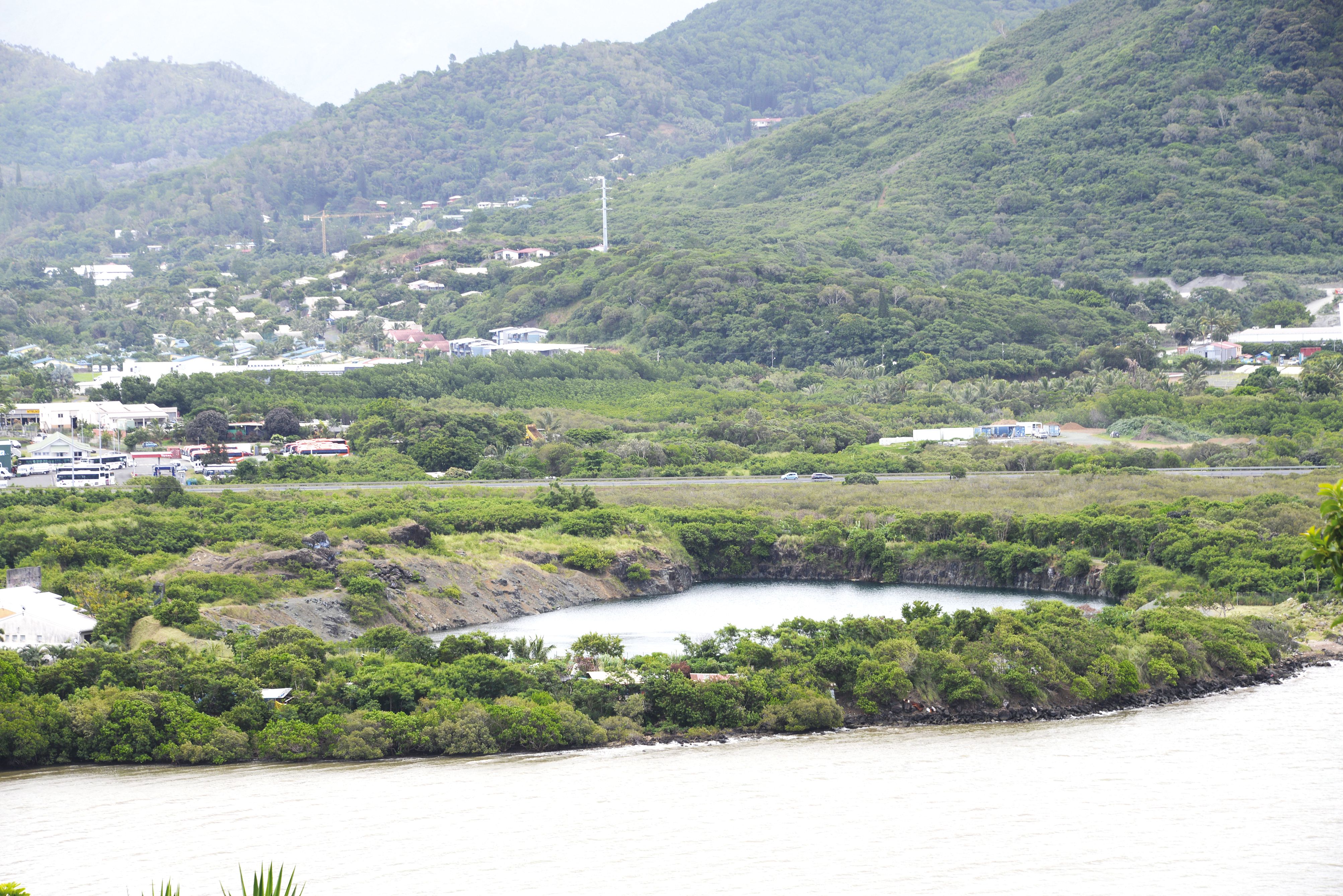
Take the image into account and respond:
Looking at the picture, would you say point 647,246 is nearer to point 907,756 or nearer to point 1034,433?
point 1034,433

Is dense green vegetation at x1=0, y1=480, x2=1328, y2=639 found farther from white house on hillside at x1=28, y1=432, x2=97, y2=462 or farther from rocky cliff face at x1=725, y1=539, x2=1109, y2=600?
white house on hillside at x1=28, y1=432, x2=97, y2=462

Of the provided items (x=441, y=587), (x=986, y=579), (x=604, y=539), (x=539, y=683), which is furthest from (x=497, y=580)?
(x=986, y=579)

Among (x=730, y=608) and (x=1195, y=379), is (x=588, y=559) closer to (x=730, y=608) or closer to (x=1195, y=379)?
(x=730, y=608)

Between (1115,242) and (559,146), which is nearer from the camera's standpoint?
(1115,242)

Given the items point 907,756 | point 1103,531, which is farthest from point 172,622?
point 1103,531

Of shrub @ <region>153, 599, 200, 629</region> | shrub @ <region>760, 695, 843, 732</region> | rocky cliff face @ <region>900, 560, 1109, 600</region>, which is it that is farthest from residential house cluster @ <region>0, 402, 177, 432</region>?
shrub @ <region>760, 695, 843, 732</region>

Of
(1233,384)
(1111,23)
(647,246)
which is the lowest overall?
(1233,384)

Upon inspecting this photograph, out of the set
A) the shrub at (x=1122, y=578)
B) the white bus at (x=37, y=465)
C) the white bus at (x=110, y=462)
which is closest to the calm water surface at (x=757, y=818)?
the shrub at (x=1122, y=578)
